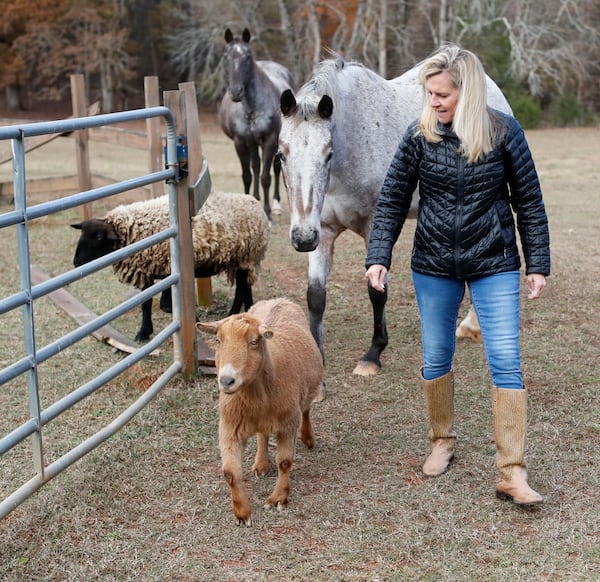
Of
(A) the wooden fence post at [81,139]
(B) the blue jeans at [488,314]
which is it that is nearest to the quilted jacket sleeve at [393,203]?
(B) the blue jeans at [488,314]

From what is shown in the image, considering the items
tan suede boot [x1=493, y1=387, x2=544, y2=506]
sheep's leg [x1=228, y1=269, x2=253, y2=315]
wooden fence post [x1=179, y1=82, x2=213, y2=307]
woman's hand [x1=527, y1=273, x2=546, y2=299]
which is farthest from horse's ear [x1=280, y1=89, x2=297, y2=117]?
sheep's leg [x1=228, y1=269, x2=253, y2=315]

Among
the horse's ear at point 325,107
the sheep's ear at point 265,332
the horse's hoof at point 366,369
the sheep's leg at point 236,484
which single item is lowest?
the horse's hoof at point 366,369

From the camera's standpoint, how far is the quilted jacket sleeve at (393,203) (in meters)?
3.93

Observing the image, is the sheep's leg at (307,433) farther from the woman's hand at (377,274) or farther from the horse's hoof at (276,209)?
the horse's hoof at (276,209)

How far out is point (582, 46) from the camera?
31078 mm

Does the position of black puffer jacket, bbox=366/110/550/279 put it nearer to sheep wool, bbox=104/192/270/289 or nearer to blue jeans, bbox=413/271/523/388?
blue jeans, bbox=413/271/523/388

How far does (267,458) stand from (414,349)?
2.35 m

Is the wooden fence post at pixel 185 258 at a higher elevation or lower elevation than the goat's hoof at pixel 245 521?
higher

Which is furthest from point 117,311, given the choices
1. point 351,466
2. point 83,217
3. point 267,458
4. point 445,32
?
point 445,32

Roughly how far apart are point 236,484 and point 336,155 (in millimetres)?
2492

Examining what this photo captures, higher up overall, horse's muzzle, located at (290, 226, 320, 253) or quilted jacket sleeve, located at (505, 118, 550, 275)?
quilted jacket sleeve, located at (505, 118, 550, 275)

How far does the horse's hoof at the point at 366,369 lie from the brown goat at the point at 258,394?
4.76 ft

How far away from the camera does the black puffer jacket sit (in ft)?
12.1

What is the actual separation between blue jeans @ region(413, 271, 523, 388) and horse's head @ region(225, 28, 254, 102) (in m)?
8.11
